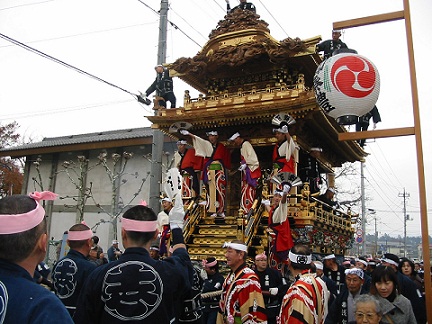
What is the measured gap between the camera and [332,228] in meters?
10.7

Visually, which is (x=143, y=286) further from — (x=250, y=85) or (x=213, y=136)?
(x=250, y=85)

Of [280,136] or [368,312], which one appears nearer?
[368,312]

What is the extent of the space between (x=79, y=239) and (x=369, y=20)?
12.3 ft

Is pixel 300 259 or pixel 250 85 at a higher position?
pixel 250 85

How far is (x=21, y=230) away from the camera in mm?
1669

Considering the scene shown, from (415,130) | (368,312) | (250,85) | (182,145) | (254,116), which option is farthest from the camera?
(250,85)

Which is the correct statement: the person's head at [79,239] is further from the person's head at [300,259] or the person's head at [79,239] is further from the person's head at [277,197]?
the person's head at [277,197]

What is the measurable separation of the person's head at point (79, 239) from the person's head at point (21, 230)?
2155mm

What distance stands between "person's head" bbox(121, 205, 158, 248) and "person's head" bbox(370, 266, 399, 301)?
2.36 m

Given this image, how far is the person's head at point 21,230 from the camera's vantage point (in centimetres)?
164

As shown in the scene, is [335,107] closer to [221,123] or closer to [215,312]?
[215,312]

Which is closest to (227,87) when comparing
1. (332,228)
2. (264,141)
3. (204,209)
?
(264,141)

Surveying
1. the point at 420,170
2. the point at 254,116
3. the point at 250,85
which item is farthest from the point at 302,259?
the point at 250,85

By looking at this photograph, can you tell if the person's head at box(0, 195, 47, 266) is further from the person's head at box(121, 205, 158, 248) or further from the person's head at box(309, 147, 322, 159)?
the person's head at box(309, 147, 322, 159)
